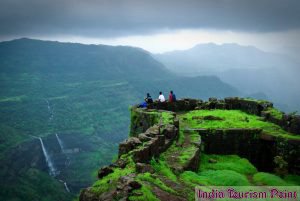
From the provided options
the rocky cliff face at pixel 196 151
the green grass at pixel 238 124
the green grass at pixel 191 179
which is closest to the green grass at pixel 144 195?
the rocky cliff face at pixel 196 151

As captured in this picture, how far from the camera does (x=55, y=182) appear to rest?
12019 cm

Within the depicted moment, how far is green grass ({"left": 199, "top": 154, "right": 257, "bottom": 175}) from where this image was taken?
17938 mm

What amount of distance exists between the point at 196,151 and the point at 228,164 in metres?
2.79

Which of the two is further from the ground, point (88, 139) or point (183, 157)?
point (183, 157)

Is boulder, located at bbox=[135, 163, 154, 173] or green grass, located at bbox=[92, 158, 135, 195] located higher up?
boulder, located at bbox=[135, 163, 154, 173]

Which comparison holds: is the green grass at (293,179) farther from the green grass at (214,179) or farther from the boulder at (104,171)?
the boulder at (104,171)

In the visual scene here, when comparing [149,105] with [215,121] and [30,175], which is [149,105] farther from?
[30,175]

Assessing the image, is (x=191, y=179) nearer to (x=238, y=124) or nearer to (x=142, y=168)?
(x=142, y=168)

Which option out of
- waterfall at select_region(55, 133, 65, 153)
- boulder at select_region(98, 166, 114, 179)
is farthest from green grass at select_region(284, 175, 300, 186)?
waterfall at select_region(55, 133, 65, 153)

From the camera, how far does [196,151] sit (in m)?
17.0

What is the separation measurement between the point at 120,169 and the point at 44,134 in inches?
6529

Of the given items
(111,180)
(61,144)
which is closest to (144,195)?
(111,180)

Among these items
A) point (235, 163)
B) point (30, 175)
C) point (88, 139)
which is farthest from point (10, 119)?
point (235, 163)

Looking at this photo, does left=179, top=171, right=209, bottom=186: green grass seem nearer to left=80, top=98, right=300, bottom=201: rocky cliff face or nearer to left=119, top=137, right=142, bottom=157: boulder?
left=80, top=98, right=300, bottom=201: rocky cliff face
